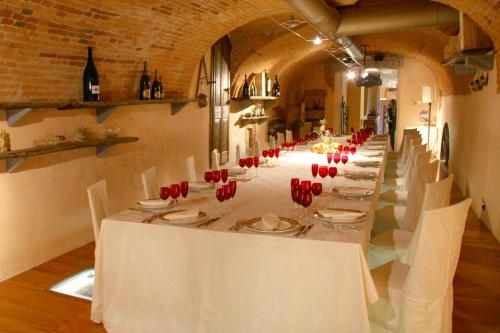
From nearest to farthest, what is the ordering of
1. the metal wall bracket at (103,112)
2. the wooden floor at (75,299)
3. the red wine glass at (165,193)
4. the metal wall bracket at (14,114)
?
the red wine glass at (165,193), the wooden floor at (75,299), the metal wall bracket at (14,114), the metal wall bracket at (103,112)

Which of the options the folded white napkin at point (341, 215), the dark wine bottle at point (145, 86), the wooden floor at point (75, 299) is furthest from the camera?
the dark wine bottle at point (145, 86)

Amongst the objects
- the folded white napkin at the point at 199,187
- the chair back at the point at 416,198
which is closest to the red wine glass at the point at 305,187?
the folded white napkin at the point at 199,187

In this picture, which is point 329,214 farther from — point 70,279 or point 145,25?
point 145,25

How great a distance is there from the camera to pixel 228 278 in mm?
2453

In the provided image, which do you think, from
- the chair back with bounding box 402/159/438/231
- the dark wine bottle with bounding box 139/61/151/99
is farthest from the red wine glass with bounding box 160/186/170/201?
the dark wine bottle with bounding box 139/61/151/99

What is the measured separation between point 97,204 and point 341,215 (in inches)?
66.7

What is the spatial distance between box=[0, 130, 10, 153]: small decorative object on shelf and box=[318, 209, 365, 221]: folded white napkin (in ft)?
8.36

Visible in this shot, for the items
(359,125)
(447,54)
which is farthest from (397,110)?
(447,54)

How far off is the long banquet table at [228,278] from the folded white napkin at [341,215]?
73mm

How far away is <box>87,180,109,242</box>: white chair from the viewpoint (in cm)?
308

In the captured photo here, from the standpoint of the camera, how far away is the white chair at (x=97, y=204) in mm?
3082

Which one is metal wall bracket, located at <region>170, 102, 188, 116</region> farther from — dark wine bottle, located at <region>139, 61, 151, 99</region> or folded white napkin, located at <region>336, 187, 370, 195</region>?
folded white napkin, located at <region>336, 187, 370, 195</region>

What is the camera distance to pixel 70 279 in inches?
147

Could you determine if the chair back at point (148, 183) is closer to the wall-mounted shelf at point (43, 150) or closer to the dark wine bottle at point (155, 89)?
the wall-mounted shelf at point (43, 150)
